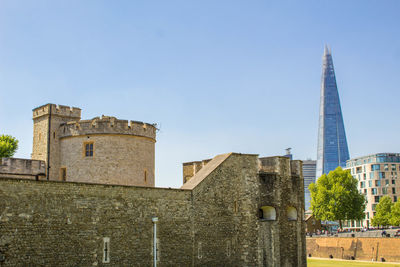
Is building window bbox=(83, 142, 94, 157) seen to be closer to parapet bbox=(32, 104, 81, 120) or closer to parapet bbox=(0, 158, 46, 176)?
parapet bbox=(0, 158, 46, 176)

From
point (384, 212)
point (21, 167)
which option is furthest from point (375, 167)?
point (21, 167)

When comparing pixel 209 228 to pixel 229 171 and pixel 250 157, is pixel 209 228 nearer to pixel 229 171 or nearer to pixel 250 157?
pixel 229 171

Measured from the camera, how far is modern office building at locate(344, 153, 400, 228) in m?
115

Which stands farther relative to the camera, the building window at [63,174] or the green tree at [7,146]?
the green tree at [7,146]

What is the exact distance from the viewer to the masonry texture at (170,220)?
21391 mm

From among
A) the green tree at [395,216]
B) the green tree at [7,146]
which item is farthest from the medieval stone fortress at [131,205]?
the green tree at [395,216]

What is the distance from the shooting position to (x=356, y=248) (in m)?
58.0

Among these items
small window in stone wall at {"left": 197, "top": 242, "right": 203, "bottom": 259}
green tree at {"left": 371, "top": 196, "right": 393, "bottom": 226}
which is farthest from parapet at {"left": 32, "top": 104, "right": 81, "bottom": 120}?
green tree at {"left": 371, "top": 196, "right": 393, "bottom": 226}

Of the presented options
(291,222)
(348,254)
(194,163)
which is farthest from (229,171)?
(348,254)

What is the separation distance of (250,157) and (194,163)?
326 inches

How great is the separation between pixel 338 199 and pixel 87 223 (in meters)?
62.9

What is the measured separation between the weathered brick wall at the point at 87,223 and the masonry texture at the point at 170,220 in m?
0.04

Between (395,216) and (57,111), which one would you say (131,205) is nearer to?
(57,111)

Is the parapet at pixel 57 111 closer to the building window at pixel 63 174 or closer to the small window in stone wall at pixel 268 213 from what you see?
the building window at pixel 63 174
